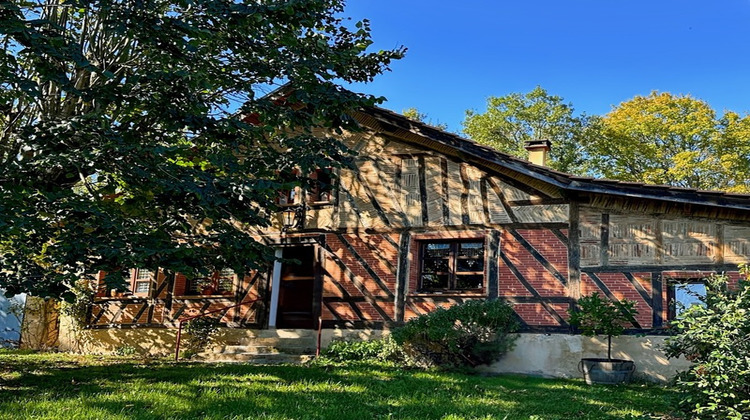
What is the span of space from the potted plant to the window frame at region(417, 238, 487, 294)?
211 cm

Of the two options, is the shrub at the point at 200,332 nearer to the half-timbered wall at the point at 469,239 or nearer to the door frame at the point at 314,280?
the half-timbered wall at the point at 469,239

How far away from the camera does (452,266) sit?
43.8ft

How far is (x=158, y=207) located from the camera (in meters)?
10.0

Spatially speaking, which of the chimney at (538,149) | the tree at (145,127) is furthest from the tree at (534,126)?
the tree at (145,127)

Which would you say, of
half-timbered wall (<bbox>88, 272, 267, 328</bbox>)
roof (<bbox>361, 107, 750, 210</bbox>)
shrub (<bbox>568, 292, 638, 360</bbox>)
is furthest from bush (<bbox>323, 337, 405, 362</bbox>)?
roof (<bbox>361, 107, 750, 210</bbox>)

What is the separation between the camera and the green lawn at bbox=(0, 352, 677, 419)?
6840 mm

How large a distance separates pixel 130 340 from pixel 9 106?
25.9 feet

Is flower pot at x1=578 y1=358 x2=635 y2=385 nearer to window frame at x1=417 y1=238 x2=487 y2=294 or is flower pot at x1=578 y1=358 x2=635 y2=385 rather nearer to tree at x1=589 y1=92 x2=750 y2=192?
window frame at x1=417 y1=238 x2=487 y2=294

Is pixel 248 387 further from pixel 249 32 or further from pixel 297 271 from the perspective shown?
pixel 297 271

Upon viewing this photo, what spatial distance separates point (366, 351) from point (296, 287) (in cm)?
352

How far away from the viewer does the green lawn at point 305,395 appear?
6840mm

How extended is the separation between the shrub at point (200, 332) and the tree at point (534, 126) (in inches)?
703

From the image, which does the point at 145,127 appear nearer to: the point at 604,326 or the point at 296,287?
the point at 296,287

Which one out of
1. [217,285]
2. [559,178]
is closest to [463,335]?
[559,178]
